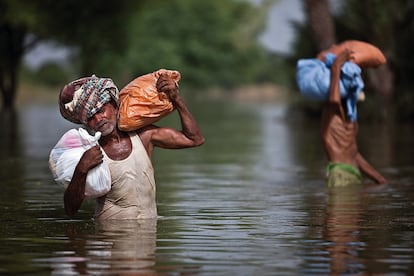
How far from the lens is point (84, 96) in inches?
412

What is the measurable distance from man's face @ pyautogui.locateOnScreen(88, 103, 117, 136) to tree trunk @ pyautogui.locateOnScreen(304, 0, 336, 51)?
22.4 m

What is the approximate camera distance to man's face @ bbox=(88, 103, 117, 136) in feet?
34.6

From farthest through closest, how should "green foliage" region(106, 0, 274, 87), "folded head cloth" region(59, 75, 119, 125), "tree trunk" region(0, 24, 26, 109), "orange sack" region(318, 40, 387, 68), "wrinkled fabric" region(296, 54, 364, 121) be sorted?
"green foliage" region(106, 0, 274, 87)
"tree trunk" region(0, 24, 26, 109)
"orange sack" region(318, 40, 387, 68)
"wrinkled fabric" region(296, 54, 364, 121)
"folded head cloth" region(59, 75, 119, 125)

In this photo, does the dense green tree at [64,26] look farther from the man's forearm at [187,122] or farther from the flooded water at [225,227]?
the man's forearm at [187,122]

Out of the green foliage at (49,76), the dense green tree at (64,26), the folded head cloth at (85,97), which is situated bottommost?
the folded head cloth at (85,97)

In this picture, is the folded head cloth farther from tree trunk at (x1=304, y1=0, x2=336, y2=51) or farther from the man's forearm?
tree trunk at (x1=304, y1=0, x2=336, y2=51)

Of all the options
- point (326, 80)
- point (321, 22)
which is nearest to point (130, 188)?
point (326, 80)

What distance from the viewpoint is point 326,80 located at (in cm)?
1531

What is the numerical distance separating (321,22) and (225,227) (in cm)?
2242

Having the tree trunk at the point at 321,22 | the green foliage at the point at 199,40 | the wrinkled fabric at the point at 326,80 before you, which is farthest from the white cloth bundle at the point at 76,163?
the green foliage at the point at 199,40

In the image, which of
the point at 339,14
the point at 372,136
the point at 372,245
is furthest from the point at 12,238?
the point at 339,14

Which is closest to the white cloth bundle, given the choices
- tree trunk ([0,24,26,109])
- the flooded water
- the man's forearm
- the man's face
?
the man's face

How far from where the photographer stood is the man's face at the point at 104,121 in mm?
10547

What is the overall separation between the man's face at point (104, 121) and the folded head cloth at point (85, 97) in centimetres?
5
